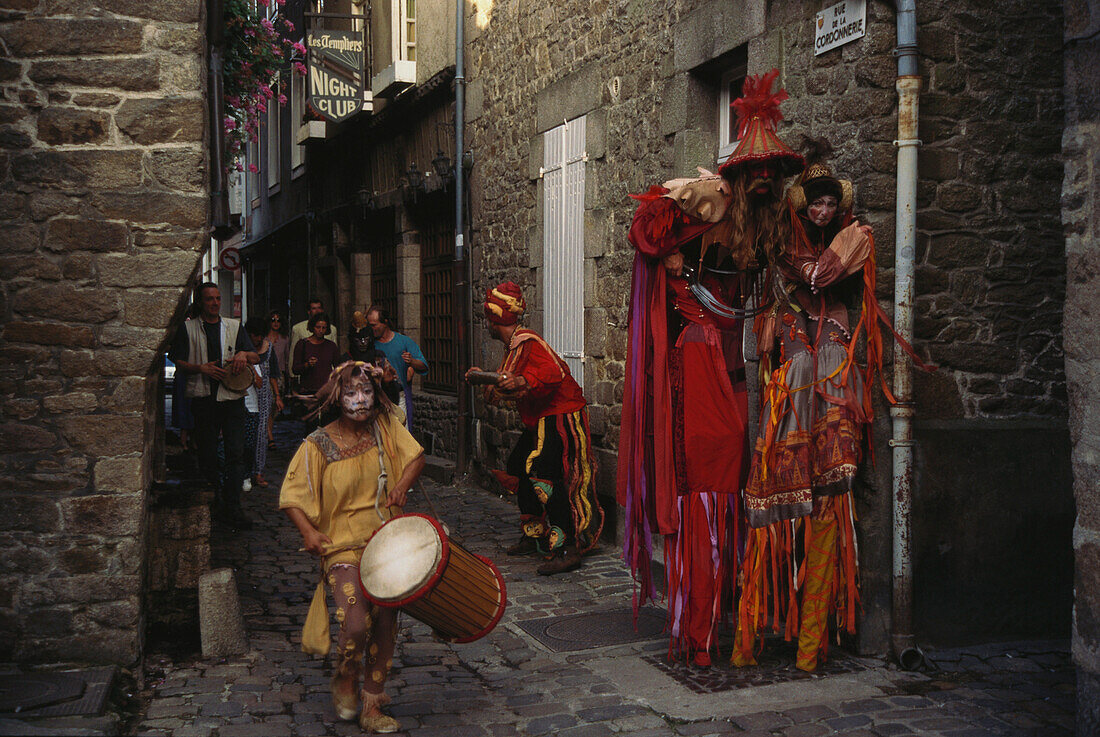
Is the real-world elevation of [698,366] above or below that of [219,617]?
above

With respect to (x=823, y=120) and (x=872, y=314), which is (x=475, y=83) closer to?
(x=823, y=120)

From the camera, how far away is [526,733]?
14.5ft

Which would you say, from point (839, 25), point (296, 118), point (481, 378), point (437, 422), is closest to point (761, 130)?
point (839, 25)

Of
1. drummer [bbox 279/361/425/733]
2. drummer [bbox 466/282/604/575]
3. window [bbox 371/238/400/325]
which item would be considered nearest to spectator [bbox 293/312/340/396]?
window [bbox 371/238/400/325]

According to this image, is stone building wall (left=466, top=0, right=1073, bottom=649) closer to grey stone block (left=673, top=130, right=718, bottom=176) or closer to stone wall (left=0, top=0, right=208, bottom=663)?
grey stone block (left=673, top=130, right=718, bottom=176)

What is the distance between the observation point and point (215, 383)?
8.44 metres

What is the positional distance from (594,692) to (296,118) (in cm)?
1679

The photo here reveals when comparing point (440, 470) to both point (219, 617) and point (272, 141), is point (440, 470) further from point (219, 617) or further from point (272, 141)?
point (272, 141)

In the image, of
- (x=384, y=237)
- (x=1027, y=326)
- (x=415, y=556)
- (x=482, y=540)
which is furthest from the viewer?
(x=384, y=237)

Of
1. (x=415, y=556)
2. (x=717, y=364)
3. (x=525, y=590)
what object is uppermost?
(x=717, y=364)

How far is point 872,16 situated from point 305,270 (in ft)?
50.9

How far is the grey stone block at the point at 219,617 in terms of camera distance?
5.45 m

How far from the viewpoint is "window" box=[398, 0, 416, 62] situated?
13570mm

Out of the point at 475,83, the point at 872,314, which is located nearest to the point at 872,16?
the point at 872,314
